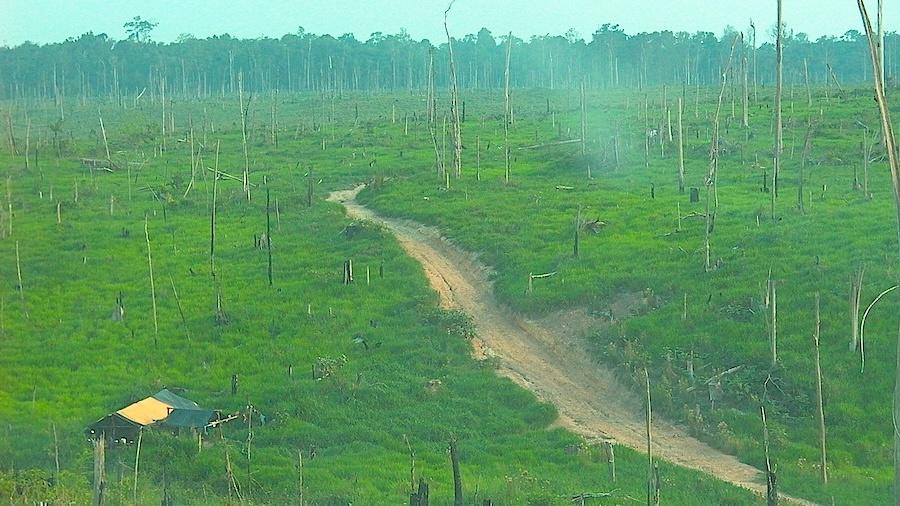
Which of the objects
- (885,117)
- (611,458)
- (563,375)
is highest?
(885,117)

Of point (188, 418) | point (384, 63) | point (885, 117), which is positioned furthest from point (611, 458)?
point (384, 63)

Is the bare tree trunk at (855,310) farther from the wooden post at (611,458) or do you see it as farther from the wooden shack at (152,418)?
the wooden shack at (152,418)

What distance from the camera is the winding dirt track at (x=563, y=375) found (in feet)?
45.4

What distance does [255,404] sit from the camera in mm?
15344

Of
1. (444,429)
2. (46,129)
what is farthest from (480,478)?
(46,129)

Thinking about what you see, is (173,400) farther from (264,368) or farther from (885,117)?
(885,117)

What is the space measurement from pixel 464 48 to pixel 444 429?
75.0 m

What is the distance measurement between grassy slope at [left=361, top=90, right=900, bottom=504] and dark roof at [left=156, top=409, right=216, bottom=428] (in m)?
6.52

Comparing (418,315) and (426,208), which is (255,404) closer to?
(418,315)

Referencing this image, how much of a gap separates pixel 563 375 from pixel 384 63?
71018 millimetres

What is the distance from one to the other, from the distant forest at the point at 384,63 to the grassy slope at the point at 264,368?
4007cm

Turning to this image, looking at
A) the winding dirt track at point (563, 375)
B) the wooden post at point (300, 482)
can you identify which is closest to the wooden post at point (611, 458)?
the winding dirt track at point (563, 375)

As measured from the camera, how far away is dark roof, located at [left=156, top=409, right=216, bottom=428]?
14238 millimetres

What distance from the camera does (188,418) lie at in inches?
567
